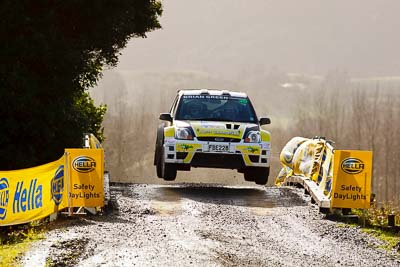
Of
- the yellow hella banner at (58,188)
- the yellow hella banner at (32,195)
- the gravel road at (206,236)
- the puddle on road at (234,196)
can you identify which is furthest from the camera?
the puddle on road at (234,196)

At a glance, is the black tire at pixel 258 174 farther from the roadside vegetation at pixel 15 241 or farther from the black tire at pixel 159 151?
the roadside vegetation at pixel 15 241

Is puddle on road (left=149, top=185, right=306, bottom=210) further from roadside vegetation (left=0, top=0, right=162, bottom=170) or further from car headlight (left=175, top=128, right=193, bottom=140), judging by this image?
roadside vegetation (left=0, top=0, right=162, bottom=170)

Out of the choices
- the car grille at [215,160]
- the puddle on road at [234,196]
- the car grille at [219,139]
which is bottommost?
the puddle on road at [234,196]

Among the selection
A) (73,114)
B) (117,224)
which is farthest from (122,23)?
(117,224)

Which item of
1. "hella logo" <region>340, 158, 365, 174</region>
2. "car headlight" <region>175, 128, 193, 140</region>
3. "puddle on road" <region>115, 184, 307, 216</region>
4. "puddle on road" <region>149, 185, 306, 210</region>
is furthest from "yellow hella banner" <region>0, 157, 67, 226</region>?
"hella logo" <region>340, 158, 365, 174</region>

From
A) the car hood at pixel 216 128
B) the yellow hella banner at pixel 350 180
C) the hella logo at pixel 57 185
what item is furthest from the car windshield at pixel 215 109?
the hella logo at pixel 57 185

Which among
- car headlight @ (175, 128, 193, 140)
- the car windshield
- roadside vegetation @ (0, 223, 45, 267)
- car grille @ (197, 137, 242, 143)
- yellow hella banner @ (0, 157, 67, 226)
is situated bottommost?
roadside vegetation @ (0, 223, 45, 267)

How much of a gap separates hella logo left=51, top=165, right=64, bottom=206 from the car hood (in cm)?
424

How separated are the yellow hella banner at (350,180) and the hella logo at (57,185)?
182 inches

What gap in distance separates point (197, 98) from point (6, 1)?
473 centimetres

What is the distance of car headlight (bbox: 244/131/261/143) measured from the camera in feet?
56.8

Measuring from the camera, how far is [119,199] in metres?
15.6

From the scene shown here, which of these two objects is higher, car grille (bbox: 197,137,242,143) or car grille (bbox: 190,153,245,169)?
car grille (bbox: 197,137,242,143)

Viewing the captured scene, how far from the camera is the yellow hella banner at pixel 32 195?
13.2m
